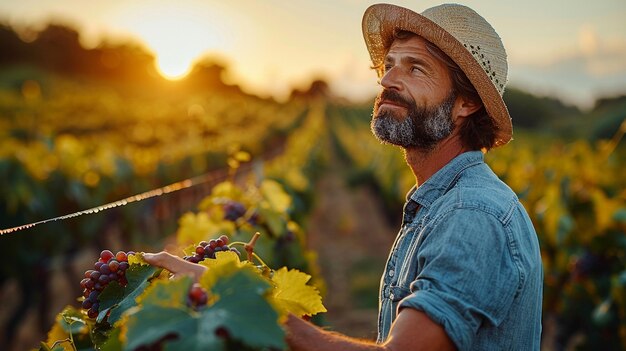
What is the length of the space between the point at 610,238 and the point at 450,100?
3.76m

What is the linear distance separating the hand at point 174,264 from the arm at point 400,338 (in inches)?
9.4

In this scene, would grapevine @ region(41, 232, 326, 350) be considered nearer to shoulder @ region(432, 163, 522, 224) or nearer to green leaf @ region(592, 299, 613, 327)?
shoulder @ region(432, 163, 522, 224)

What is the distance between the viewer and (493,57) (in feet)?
7.07

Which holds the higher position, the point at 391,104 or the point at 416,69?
the point at 416,69

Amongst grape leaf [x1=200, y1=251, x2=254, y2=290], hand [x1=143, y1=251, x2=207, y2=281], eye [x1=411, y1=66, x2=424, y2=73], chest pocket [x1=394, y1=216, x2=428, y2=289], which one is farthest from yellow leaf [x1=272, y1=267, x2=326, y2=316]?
eye [x1=411, y1=66, x2=424, y2=73]

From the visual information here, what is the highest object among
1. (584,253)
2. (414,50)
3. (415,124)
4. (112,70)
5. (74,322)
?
(414,50)

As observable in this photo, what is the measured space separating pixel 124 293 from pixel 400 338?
2.25ft

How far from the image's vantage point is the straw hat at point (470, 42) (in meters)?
2.06

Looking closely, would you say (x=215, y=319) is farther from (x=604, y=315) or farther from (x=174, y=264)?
(x=604, y=315)

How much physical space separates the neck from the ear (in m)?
0.08

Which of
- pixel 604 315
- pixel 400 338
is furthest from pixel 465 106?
pixel 604 315

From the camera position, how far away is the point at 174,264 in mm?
1421

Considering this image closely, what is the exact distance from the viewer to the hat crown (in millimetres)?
2072

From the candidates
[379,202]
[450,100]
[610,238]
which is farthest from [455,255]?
[379,202]
